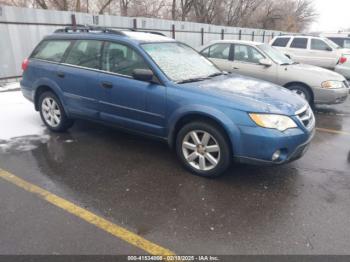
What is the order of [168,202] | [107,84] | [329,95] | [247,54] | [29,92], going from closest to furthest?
[168,202], [107,84], [29,92], [329,95], [247,54]

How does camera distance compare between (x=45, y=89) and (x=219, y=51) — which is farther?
(x=219, y=51)

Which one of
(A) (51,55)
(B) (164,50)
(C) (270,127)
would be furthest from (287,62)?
(A) (51,55)

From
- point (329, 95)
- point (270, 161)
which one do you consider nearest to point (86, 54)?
point (270, 161)

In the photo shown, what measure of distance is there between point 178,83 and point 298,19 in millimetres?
56881

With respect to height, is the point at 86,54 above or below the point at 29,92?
above

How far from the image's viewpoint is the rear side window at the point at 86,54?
4617 millimetres

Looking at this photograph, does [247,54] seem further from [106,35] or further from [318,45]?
[318,45]

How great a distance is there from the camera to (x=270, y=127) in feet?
11.1

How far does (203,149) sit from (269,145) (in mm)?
793

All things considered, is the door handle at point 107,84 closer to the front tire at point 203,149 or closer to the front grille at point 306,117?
the front tire at point 203,149

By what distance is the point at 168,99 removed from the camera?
12.7 ft

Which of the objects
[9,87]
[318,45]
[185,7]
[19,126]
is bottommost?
[9,87]

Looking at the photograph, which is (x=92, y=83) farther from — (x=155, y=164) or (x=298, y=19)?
(x=298, y=19)

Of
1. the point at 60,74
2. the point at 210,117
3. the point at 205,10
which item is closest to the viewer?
the point at 210,117
